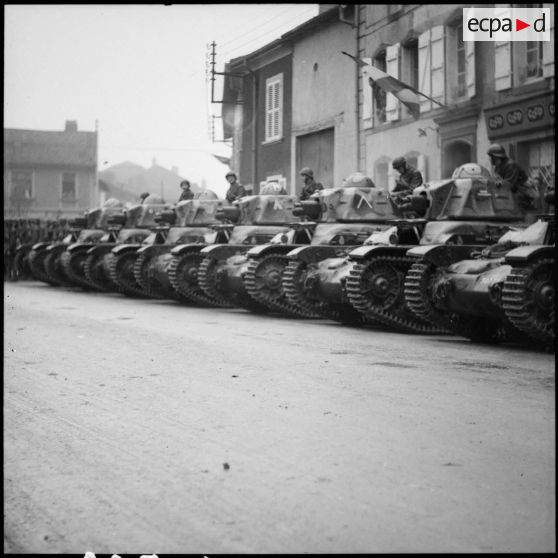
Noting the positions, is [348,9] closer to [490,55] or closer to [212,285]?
[490,55]

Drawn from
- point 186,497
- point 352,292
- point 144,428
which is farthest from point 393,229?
point 186,497

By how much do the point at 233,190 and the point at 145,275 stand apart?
2379mm

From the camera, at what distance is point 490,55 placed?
1486 centimetres

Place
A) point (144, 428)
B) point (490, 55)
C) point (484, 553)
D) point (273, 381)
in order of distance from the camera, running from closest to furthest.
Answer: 1. point (484, 553)
2. point (144, 428)
3. point (273, 381)
4. point (490, 55)

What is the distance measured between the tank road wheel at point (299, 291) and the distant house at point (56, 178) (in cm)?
624

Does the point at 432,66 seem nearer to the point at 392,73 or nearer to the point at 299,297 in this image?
the point at 392,73

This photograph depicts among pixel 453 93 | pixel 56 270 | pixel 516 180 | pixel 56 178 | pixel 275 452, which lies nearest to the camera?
pixel 275 452

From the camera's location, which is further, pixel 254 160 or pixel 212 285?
pixel 254 160

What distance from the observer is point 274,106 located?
20297mm

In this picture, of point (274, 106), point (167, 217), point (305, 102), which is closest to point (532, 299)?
point (305, 102)

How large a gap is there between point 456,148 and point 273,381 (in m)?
10.0

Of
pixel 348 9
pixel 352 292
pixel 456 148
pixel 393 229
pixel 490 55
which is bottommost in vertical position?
pixel 352 292

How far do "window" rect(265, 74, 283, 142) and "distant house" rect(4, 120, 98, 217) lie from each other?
11.7ft

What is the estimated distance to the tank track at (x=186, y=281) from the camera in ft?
55.9
